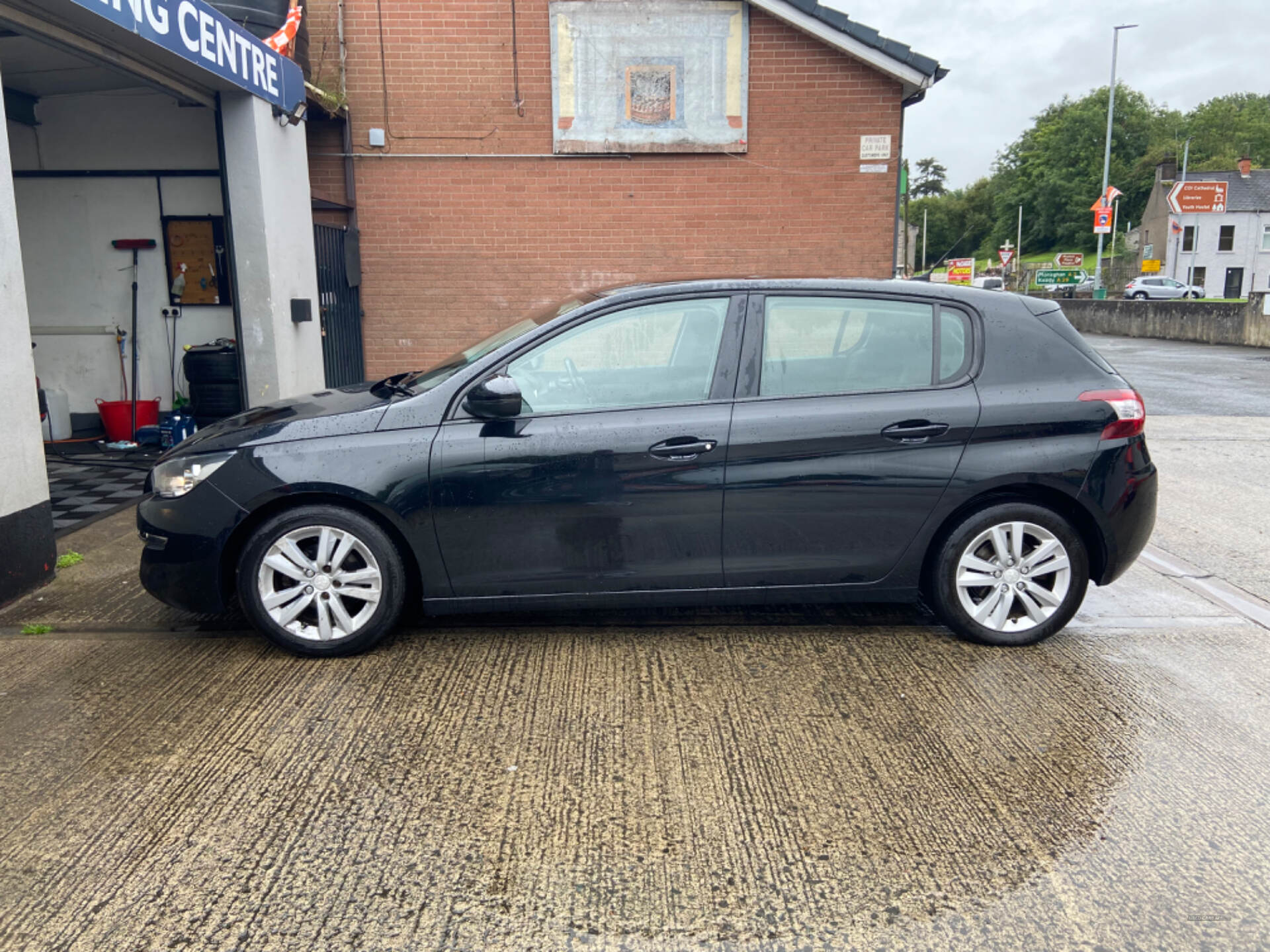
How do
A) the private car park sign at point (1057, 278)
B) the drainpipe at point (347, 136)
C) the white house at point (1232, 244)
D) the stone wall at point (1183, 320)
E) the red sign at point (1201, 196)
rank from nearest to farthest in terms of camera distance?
the drainpipe at point (347, 136) < the stone wall at point (1183, 320) < the red sign at point (1201, 196) < the private car park sign at point (1057, 278) < the white house at point (1232, 244)

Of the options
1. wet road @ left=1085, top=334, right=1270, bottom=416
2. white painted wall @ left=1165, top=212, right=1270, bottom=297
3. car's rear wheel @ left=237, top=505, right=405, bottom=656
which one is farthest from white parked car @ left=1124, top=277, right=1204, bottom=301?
car's rear wheel @ left=237, top=505, right=405, bottom=656

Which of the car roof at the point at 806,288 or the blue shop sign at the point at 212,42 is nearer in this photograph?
the car roof at the point at 806,288

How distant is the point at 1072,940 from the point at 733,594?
2094 millimetres

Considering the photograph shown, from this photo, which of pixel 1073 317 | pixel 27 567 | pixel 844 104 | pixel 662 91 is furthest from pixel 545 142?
pixel 1073 317

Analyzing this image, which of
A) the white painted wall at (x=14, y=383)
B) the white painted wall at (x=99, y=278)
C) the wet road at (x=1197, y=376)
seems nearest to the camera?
the white painted wall at (x=14, y=383)

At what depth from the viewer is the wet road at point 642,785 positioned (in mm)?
2582

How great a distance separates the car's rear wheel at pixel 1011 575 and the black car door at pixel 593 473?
3.46 feet

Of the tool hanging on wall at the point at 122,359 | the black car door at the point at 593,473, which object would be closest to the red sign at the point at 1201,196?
the tool hanging on wall at the point at 122,359

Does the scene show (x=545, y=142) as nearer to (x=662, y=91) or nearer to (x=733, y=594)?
(x=662, y=91)

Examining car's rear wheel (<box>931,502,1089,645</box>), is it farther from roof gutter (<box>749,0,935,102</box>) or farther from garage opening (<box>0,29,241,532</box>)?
roof gutter (<box>749,0,935,102</box>)

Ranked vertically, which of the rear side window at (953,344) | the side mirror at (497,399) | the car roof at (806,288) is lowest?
the side mirror at (497,399)

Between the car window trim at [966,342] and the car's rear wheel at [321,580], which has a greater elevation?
the car window trim at [966,342]

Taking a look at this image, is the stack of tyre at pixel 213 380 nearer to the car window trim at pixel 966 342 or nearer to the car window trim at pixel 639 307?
the car window trim at pixel 639 307

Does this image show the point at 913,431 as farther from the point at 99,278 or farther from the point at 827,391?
the point at 99,278
